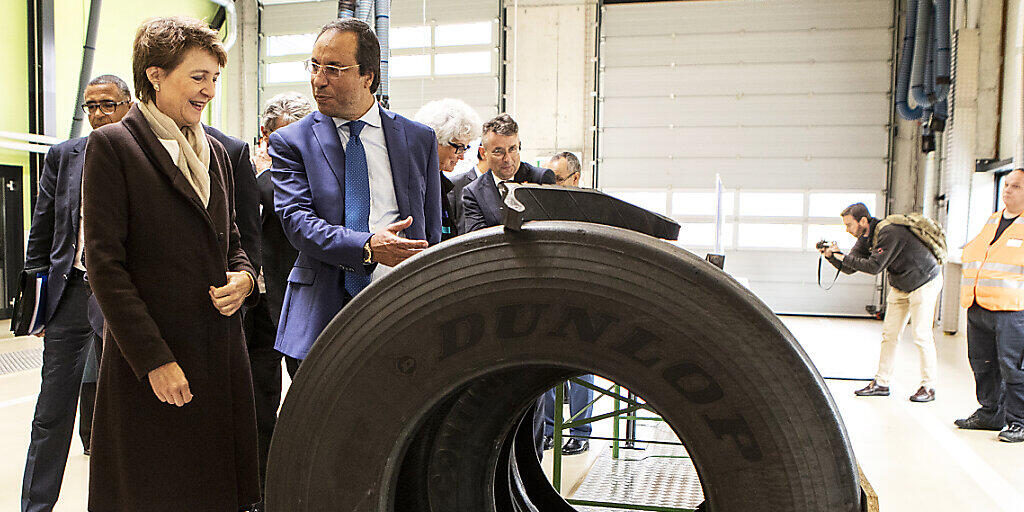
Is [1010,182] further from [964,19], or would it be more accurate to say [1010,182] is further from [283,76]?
[283,76]

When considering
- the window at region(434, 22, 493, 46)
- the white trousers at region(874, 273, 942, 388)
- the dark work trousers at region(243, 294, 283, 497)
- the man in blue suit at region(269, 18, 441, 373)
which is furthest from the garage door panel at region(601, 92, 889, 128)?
the man in blue suit at region(269, 18, 441, 373)

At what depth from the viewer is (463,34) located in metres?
11.2

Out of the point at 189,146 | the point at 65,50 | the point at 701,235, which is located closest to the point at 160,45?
the point at 189,146

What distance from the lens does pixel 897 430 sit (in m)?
4.46

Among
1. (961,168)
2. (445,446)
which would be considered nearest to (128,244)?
(445,446)

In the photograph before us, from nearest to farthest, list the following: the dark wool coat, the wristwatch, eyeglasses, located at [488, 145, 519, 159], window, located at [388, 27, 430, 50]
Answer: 1. the dark wool coat
2. the wristwatch
3. eyeglasses, located at [488, 145, 519, 159]
4. window, located at [388, 27, 430, 50]

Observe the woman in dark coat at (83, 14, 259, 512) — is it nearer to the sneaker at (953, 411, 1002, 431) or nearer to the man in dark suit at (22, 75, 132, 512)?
the man in dark suit at (22, 75, 132, 512)

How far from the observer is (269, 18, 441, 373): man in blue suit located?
5.44ft

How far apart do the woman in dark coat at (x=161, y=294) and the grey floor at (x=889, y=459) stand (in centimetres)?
164

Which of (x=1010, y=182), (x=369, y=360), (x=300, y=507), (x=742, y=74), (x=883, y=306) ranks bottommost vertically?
(x=883, y=306)

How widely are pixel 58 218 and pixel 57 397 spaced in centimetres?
60

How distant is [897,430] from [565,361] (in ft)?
14.7

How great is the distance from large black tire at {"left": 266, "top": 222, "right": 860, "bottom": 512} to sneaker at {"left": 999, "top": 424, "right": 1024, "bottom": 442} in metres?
4.38

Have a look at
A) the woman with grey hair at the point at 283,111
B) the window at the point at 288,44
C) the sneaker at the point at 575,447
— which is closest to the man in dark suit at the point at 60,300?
the woman with grey hair at the point at 283,111
